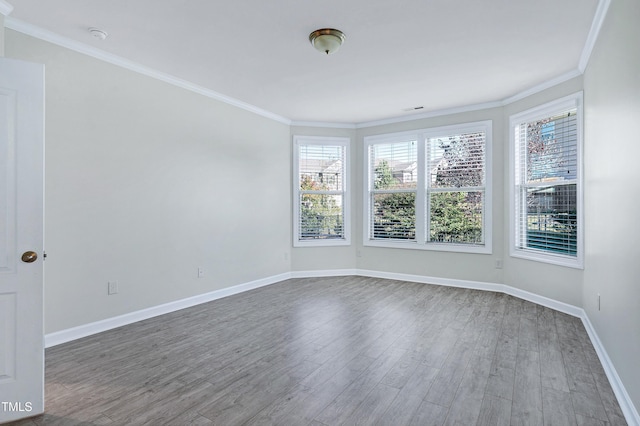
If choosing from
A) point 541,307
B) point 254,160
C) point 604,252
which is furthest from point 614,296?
point 254,160

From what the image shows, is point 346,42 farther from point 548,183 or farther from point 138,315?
point 138,315

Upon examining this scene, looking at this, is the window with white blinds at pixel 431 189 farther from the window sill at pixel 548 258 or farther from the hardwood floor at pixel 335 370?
the hardwood floor at pixel 335 370

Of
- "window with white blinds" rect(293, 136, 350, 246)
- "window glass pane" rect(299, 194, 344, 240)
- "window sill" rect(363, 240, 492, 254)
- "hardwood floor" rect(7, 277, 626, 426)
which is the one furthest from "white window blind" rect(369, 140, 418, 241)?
"hardwood floor" rect(7, 277, 626, 426)

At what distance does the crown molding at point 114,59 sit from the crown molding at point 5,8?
7.2 inches

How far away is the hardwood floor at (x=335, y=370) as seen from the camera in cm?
206

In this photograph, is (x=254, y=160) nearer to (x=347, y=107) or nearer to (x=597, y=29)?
(x=347, y=107)

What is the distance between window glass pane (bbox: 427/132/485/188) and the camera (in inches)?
202

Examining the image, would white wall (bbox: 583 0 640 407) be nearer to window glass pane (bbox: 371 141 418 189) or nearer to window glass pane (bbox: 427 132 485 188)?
window glass pane (bbox: 427 132 485 188)

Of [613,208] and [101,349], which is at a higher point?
[613,208]

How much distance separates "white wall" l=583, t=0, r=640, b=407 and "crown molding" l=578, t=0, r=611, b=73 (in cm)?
7

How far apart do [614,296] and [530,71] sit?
2.60m

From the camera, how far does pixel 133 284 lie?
3662mm

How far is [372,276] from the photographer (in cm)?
602

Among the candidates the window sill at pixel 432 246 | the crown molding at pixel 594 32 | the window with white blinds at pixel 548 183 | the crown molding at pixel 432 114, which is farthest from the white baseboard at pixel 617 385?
the crown molding at pixel 432 114
